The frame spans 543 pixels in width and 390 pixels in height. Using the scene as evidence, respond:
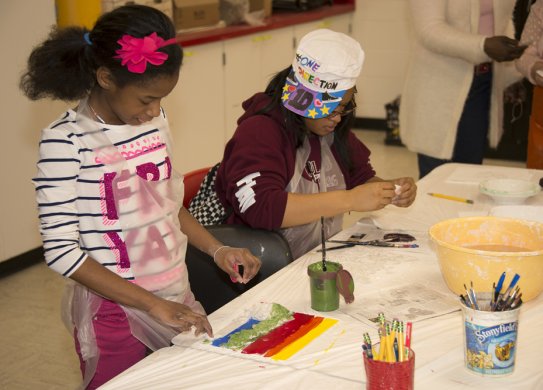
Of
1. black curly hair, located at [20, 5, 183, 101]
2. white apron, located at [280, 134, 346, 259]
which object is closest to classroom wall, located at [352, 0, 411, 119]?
white apron, located at [280, 134, 346, 259]

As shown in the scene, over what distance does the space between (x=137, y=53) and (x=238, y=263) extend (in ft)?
1.87

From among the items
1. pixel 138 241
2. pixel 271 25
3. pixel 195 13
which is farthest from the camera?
pixel 271 25

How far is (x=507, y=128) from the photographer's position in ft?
18.9

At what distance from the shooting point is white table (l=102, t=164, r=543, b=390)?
1509 millimetres

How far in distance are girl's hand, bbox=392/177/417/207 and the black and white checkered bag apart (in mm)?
488

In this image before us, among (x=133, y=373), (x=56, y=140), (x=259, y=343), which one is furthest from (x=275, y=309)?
(x=56, y=140)

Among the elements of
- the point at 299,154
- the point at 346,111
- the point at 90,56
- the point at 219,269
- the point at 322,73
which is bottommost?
the point at 219,269

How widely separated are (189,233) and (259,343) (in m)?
0.51

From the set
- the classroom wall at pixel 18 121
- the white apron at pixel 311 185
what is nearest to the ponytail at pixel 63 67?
Answer: the white apron at pixel 311 185

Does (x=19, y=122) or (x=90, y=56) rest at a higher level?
(x=90, y=56)

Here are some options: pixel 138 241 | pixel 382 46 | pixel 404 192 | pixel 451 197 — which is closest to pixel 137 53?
pixel 138 241

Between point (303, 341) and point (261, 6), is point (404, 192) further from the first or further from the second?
point (261, 6)

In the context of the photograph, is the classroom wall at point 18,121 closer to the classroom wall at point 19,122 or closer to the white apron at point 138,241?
the classroom wall at point 19,122

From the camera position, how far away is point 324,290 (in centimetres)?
179
